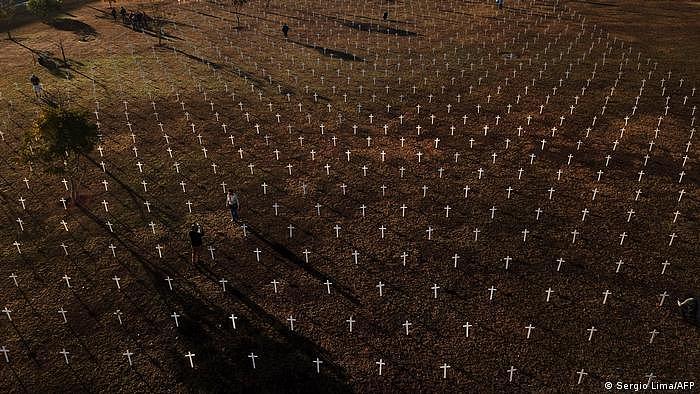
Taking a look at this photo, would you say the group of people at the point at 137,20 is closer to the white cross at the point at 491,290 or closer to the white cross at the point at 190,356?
the white cross at the point at 190,356

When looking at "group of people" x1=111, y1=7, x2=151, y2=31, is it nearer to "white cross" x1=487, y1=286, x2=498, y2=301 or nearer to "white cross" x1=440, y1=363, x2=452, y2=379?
"white cross" x1=487, y1=286, x2=498, y2=301

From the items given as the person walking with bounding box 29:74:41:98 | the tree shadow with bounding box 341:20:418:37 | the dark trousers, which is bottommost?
the dark trousers

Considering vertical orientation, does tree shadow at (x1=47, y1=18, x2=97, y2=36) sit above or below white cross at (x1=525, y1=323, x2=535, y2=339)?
above

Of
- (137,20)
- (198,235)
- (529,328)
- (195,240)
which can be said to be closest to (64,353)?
(195,240)

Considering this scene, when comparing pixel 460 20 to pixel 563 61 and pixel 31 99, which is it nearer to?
pixel 563 61

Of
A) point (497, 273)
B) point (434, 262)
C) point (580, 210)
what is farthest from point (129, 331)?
point (580, 210)

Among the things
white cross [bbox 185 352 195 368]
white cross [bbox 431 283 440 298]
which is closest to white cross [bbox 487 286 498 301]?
white cross [bbox 431 283 440 298]

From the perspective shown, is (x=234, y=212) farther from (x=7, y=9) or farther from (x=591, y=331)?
(x=7, y=9)

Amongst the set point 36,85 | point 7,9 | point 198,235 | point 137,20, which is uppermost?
point 137,20
